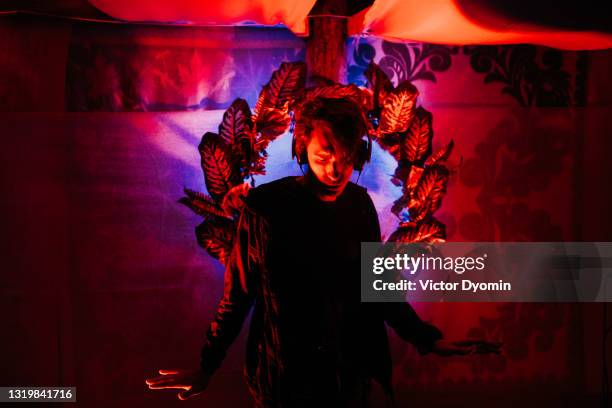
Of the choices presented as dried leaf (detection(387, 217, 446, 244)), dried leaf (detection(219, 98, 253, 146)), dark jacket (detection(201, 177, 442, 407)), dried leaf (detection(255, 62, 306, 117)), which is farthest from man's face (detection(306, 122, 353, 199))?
dried leaf (detection(387, 217, 446, 244))

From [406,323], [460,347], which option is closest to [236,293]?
[406,323]

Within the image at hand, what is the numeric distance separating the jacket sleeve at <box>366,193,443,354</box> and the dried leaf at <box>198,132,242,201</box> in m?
0.74

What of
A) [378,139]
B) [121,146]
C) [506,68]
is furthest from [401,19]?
[121,146]

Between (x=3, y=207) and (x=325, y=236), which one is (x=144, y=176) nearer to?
(x=3, y=207)

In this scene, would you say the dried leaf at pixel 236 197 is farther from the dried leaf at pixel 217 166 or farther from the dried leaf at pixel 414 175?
the dried leaf at pixel 414 175

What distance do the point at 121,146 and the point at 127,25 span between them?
28.5 inches

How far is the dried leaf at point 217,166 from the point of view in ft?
8.21

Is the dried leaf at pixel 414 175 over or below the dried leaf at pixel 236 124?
below

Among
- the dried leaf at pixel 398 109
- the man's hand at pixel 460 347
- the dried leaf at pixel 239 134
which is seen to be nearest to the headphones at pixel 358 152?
the dried leaf at pixel 398 109

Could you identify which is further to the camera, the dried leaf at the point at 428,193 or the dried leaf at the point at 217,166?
the dried leaf at the point at 428,193

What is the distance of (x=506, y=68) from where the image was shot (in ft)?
10.5

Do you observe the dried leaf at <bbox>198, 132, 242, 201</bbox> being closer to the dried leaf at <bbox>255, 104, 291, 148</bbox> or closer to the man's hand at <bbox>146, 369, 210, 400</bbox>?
the dried leaf at <bbox>255, 104, 291, 148</bbox>

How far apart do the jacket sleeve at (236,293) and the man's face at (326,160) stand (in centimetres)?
37

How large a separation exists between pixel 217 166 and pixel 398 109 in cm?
97
